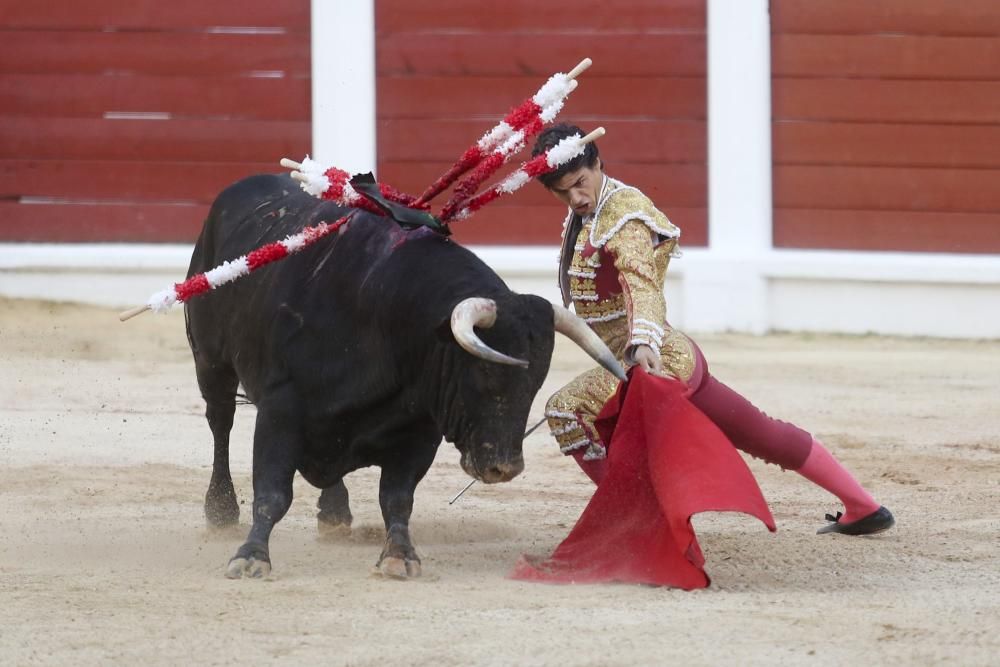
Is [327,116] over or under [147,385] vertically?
over

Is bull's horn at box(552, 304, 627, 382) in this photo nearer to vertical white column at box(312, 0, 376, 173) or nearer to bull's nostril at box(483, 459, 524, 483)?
bull's nostril at box(483, 459, 524, 483)

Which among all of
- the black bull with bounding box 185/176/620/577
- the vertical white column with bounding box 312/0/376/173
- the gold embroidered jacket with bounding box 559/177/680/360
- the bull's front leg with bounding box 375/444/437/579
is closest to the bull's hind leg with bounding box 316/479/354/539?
the black bull with bounding box 185/176/620/577

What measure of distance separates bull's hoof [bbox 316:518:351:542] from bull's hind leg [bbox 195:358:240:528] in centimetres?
24

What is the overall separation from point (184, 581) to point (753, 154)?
Result: 5194mm

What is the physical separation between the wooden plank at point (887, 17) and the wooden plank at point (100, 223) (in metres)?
2.92

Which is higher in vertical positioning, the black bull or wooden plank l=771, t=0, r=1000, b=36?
wooden plank l=771, t=0, r=1000, b=36

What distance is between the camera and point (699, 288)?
835cm

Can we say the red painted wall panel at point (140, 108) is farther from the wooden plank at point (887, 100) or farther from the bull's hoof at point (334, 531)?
the bull's hoof at point (334, 531)

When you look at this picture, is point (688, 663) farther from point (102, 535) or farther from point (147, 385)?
point (147, 385)

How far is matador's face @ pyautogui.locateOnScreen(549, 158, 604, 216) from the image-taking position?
12.4 ft

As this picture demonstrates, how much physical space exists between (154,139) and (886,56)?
11.3 ft

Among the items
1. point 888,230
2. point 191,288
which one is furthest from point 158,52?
point 191,288

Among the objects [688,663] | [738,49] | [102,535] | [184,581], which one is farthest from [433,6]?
[688,663]

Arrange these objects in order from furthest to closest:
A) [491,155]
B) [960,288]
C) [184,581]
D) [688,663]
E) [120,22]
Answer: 1. [120,22]
2. [960,288]
3. [491,155]
4. [184,581]
5. [688,663]
